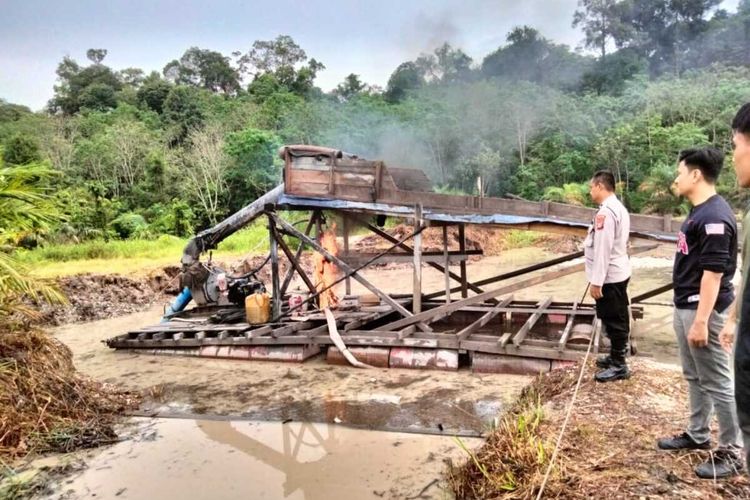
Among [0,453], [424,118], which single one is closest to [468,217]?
[0,453]

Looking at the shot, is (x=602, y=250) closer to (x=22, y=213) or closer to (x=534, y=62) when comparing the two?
(x=22, y=213)

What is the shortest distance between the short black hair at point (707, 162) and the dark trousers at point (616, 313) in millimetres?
1835

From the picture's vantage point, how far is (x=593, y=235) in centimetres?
Answer: 492

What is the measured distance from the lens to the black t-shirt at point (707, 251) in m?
3.03

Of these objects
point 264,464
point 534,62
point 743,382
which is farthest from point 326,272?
point 534,62

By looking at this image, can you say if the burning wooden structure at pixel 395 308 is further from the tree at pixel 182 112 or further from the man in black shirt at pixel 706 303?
the tree at pixel 182 112

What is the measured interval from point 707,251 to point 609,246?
1.68 m

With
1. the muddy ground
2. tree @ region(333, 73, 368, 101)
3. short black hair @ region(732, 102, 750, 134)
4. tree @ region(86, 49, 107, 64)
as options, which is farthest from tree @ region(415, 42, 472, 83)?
tree @ region(86, 49, 107, 64)

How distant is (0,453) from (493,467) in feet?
15.3

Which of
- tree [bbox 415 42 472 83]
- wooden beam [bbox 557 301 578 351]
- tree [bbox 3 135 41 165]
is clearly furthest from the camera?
tree [bbox 415 42 472 83]

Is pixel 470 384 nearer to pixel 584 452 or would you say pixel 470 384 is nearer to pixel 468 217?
pixel 468 217

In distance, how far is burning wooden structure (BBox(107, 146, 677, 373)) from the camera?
693cm

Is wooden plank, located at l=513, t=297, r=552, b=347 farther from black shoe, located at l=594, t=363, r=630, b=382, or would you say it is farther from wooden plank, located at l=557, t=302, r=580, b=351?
black shoe, located at l=594, t=363, r=630, b=382

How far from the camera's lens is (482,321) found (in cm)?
799
